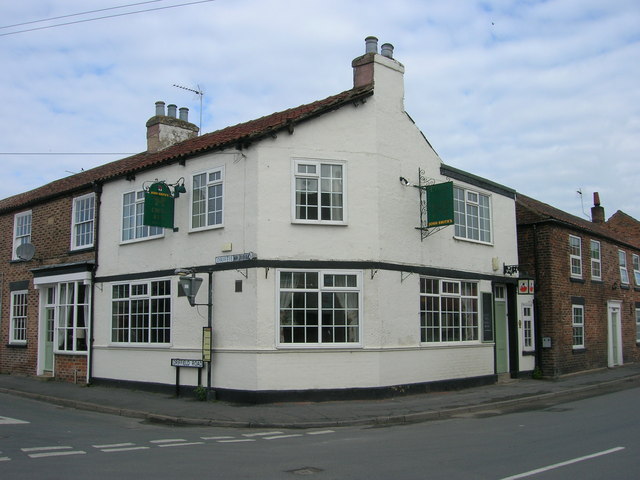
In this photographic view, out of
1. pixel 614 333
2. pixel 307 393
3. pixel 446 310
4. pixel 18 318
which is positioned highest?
pixel 446 310

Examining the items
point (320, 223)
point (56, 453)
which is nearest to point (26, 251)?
point (320, 223)

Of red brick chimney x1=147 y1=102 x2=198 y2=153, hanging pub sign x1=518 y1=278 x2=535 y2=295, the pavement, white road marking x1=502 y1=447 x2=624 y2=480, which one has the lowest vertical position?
the pavement

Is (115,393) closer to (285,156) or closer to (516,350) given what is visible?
(285,156)

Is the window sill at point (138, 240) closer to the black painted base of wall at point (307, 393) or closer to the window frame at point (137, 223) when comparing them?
the window frame at point (137, 223)

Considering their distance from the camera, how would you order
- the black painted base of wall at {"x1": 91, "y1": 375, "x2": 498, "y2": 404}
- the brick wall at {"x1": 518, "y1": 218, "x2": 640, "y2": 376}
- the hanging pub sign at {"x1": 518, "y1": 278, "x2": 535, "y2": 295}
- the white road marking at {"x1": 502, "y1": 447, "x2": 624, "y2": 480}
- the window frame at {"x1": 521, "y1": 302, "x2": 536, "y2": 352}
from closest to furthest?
1. the white road marking at {"x1": 502, "y1": 447, "x2": 624, "y2": 480}
2. the black painted base of wall at {"x1": 91, "y1": 375, "x2": 498, "y2": 404}
3. the hanging pub sign at {"x1": 518, "y1": 278, "x2": 535, "y2": 295}
4. the window frame at {"x1": 521, "y1": 302, "x2": 536, "y2": 352}
5. the brick wall at {"x1": 518, "y1": 218, "x2": 640, "y2": 376}

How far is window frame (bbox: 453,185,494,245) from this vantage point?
18750mm

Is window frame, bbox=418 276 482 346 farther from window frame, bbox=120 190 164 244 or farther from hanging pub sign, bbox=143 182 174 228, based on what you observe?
window frame, bbox=120 190 164 244

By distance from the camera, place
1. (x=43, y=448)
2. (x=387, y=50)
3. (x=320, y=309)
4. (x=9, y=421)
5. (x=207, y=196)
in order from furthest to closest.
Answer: (x=387, y=50), (x=207, y=196), (x=320, y=309), (x=9, y=421), (x=43, y=448)

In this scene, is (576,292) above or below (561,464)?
above

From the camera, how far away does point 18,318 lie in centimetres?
2223

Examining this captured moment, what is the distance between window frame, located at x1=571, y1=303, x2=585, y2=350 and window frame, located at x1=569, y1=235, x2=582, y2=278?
1.19 meters

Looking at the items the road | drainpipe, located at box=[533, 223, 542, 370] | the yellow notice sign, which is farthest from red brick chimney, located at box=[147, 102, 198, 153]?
drainpipe, located at box=[533, 223, 542, 370]

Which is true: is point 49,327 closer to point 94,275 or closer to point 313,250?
point 94,275

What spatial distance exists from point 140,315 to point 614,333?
19463 millimetres
